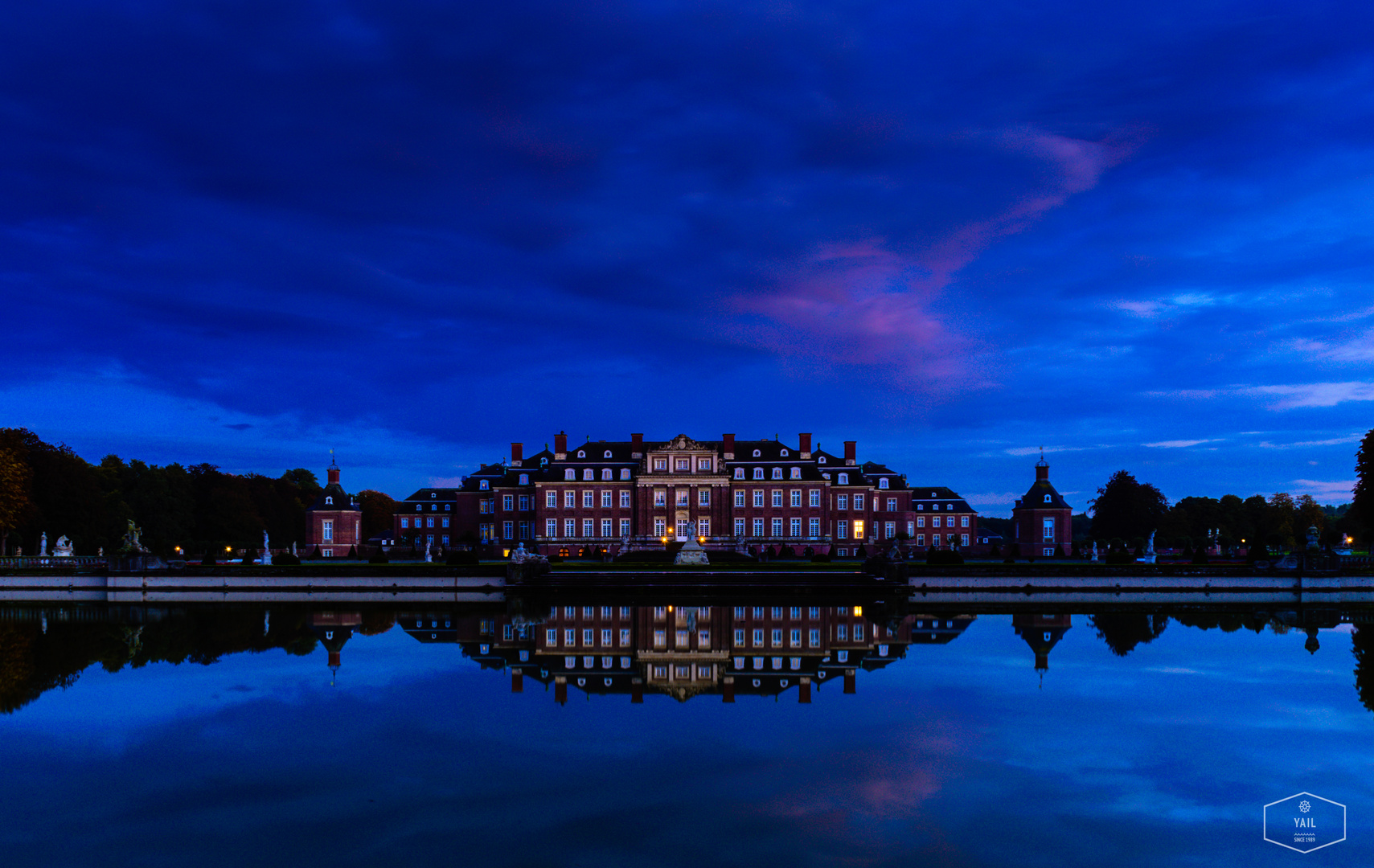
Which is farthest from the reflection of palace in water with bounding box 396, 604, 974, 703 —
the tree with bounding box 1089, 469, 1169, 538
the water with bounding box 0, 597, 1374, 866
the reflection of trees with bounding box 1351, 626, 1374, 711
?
the tree with bounding box 1089, 469, 1169, 538

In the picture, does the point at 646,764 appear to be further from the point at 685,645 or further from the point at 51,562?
the point at 51,562

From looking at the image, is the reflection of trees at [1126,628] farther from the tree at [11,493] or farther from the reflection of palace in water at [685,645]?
the tree at [11,493]

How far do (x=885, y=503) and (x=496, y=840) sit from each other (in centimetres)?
6149

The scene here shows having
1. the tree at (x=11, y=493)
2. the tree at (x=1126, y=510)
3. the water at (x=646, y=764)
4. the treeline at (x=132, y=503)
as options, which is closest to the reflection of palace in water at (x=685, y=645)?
the water at (x=646, y=764)

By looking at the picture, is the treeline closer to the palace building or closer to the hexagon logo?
the palace building

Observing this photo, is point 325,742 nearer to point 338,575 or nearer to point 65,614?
point 65,614

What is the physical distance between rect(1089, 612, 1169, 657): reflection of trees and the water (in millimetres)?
1181

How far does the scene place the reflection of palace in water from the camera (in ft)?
53.3

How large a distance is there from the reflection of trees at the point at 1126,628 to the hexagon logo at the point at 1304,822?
10892mm

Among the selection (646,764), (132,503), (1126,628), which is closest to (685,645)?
(646,764)

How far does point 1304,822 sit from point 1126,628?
17.4 meters

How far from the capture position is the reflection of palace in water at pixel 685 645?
53.3 feet

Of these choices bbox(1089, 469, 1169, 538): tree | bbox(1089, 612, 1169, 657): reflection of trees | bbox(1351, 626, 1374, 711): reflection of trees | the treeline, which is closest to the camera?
bbox(1351, 626, 1374, 711): reflection of trees

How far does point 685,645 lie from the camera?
21094 mm
